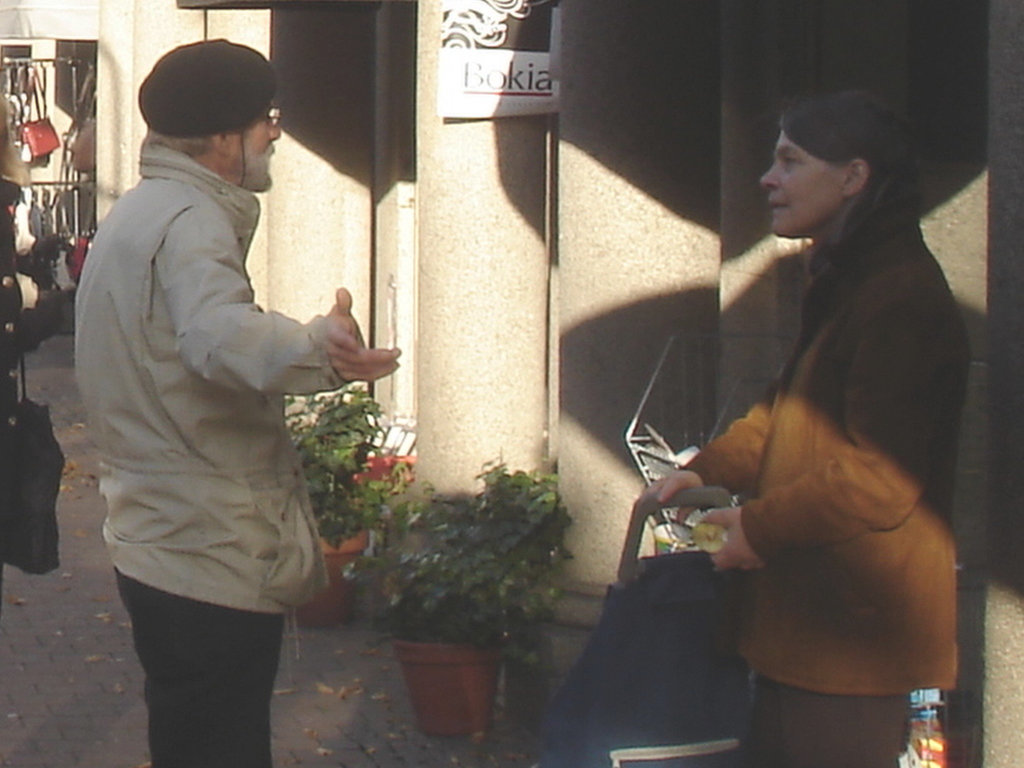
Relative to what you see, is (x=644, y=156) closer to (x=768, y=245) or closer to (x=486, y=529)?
(x=768, y=245)

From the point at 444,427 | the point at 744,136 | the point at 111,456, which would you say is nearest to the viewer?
the point at 111,456

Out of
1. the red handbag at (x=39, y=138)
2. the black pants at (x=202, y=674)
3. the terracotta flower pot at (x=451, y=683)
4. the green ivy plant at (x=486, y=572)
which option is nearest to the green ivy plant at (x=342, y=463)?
the green ivy plant at (x=486, y=572)

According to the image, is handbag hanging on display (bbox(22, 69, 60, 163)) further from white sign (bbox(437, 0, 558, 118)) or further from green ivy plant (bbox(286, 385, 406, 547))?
white sign (bbox(437, 0, 558, 118))

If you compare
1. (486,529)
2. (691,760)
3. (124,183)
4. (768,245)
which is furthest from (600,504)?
(124,183)

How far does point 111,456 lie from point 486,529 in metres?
3.08

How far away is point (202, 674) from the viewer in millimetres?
4223

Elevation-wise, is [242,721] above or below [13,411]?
below

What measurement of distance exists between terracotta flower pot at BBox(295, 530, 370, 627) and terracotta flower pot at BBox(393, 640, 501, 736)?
2.04 meters

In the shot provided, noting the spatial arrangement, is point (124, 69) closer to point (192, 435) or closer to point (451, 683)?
point (451, 683)

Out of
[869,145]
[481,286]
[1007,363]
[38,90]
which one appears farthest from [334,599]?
[38,90]

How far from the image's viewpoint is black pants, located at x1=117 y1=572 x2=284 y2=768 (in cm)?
418

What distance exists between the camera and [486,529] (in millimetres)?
7230

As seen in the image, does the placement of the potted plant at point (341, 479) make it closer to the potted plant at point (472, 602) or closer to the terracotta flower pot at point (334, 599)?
the terracotta flower pot at point (334, 599)

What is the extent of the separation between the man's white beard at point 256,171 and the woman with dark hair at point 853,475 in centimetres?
110
